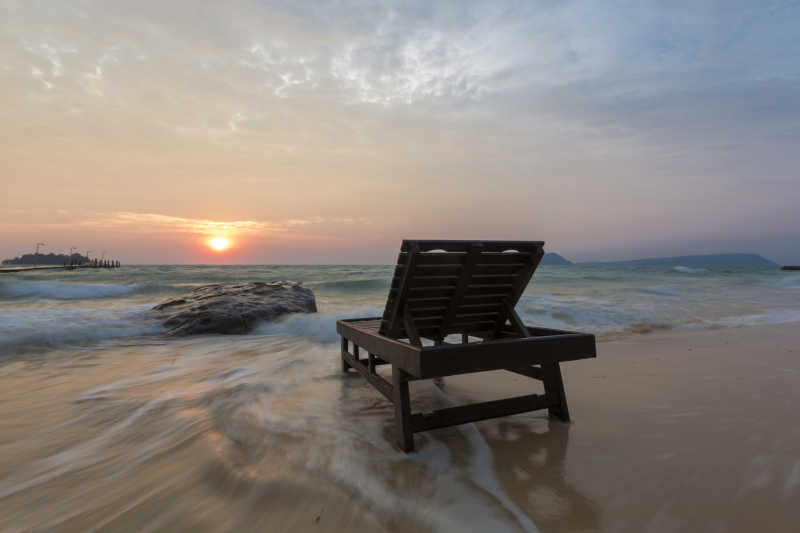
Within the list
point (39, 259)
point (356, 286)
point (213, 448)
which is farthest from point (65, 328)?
point (39, 259)

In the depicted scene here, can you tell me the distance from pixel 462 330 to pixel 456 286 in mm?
640

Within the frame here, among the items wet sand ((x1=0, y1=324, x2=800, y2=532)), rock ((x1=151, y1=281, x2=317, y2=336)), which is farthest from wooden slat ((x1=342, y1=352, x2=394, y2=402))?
rock ((x1=151, y1=281, x2=317, y2=336))

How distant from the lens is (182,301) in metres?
10.7

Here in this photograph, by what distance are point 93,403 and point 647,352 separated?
789 cm

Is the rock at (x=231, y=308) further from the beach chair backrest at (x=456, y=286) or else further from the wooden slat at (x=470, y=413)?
the wooden slat at (x=470, y=413)

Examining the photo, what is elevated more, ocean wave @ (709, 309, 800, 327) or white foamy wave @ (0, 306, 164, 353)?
white foamy wave @ (0, 306, 164, 353)

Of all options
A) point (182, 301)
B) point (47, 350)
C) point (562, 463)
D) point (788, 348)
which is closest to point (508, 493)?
point (562, 463)

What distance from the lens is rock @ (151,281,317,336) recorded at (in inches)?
344

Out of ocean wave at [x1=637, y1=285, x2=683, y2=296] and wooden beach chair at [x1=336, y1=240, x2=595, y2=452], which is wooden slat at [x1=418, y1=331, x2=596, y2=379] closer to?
wooden beach chair at [x1=336, y1=240, x2=595, y2=452]

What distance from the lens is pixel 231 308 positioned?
9305 mm

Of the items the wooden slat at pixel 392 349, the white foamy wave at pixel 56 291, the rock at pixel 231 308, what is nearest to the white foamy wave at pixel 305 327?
the rock at pixel 231 308

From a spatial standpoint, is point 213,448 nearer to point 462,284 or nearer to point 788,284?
point 462,284

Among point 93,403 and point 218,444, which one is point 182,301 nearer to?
point 93,403

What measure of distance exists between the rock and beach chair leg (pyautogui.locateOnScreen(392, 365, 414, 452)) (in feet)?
21.9
